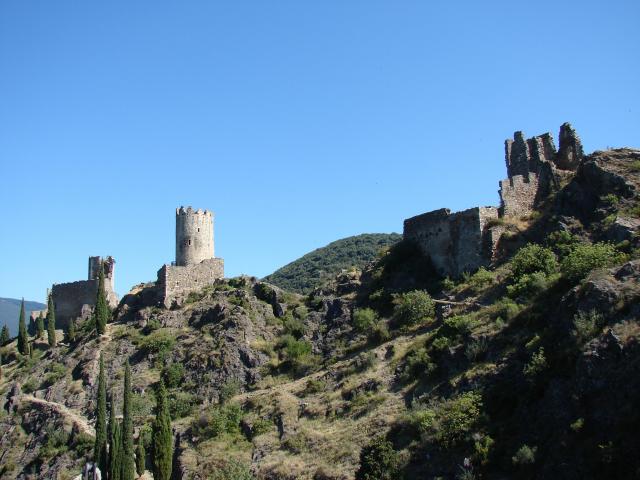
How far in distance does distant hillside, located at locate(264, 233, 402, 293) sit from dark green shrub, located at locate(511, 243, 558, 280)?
52.2 metres

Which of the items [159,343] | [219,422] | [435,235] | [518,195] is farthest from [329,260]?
[219,422]

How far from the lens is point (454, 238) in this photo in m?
44.3

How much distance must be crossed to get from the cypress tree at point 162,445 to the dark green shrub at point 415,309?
43.8 feet

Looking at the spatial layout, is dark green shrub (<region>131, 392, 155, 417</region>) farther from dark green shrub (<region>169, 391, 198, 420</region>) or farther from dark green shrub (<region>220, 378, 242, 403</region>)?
dark green shrub (<region>220, 378, 242, 403</region>)

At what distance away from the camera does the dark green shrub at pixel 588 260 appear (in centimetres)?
3259

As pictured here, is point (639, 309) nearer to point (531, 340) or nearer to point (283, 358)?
point (531, 340)

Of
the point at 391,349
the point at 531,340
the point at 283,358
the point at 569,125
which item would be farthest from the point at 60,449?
the point at 569,125

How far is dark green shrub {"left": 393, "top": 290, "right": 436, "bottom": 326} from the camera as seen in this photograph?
135ft

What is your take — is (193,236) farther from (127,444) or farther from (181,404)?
(127,444)

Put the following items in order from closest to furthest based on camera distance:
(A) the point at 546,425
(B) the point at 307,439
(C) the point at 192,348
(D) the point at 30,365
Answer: (A) the point at 546,425, (B) the point at 307,439, (C) the point at 192,348, (D) the point at 30,365

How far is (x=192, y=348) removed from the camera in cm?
4888

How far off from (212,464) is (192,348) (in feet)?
41.5

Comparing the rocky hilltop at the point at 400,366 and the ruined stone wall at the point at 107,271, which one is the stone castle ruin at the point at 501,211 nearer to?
the rocky hilltop at the point at 400,366

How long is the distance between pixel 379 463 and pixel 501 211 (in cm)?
1846
